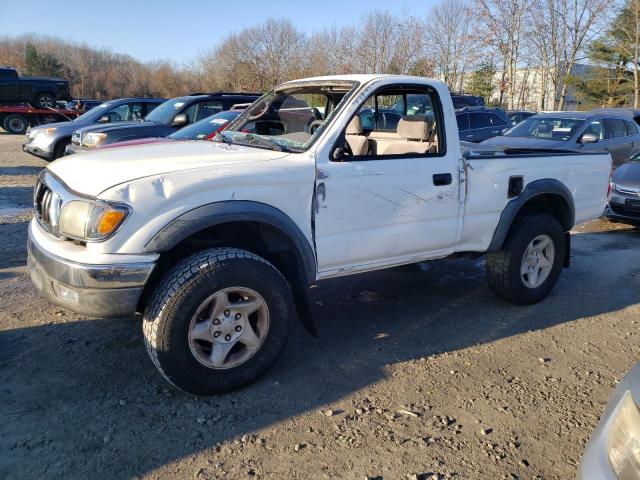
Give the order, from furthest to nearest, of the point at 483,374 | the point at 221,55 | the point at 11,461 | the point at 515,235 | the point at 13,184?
the point at 221,55, the point at 13,184, the point at 515,235, the point at 483,374, the point at 11,461

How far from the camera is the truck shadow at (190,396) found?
8.83 ft

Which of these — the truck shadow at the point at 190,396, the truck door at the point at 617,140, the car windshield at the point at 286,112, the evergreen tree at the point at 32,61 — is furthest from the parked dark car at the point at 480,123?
the evergreen tree at the point at 32,61

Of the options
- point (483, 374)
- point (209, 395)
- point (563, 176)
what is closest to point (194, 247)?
point (209, 395)

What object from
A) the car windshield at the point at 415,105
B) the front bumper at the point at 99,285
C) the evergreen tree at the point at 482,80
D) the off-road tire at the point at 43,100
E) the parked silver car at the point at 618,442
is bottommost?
the parked silver car at the point at 618,442

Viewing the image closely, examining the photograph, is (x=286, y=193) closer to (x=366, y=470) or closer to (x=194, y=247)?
(x=194, y=247)

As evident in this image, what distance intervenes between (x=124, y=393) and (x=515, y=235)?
3.36 meters

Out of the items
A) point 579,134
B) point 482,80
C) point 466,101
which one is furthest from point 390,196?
point 482,80

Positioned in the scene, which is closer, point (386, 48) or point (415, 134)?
point (415, 134)

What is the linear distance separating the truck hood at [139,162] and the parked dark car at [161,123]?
18.6ft

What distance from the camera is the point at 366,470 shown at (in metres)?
2.59

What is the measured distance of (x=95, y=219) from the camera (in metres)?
2.78

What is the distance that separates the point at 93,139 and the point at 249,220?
7.55 metres

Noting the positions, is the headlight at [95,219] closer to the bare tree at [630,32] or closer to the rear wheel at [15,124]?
the rear wheel at [15,124]

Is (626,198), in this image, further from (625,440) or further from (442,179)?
(625,440)
